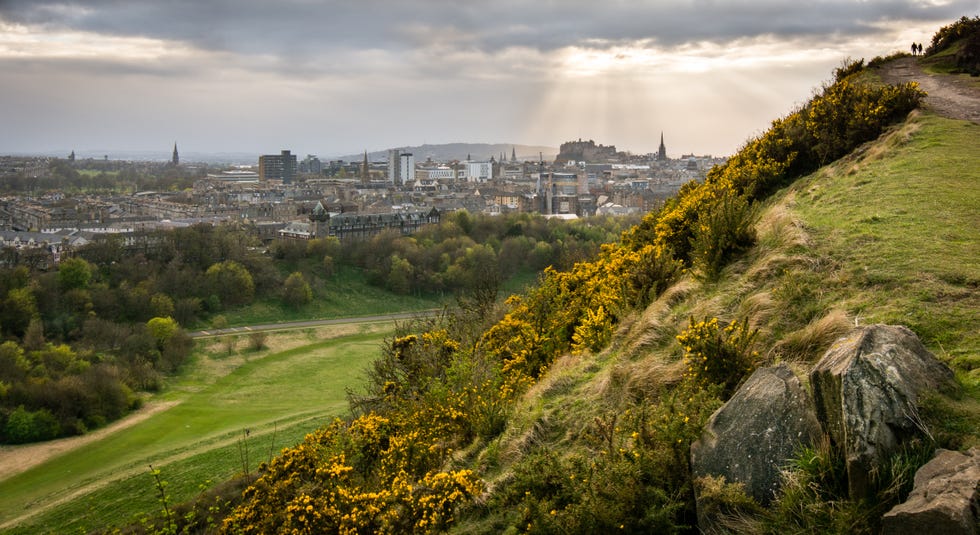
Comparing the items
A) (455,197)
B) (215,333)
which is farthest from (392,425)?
(455,197)

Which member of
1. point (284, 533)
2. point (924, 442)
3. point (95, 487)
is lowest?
point (95, 487)

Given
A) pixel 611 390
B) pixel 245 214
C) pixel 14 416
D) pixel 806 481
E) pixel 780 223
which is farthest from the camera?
pixel 245 214

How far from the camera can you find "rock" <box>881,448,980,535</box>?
2.98m

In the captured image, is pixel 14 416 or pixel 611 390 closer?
pixel 611 390

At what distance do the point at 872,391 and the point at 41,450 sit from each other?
26.4 metres

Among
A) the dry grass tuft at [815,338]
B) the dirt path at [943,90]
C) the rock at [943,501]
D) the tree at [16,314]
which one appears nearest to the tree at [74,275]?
the tree at [16,314]

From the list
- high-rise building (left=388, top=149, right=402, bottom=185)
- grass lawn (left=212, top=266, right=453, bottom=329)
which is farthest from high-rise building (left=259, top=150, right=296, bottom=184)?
grass lawn (left=212, top=266, right=453, bottom=329)

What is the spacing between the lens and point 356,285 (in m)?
49.0

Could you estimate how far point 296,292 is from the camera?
4412cm

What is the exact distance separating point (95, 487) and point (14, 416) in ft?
25.1

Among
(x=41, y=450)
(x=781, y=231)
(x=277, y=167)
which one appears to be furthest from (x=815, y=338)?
(x=277, y=167)

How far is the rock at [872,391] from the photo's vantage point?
3.58 m

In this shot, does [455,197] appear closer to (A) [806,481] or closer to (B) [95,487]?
(B) [95,487]

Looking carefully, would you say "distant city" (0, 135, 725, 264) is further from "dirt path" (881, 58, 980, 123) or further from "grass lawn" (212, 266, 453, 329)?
"dirt path" (881, 58, 980, 123)
